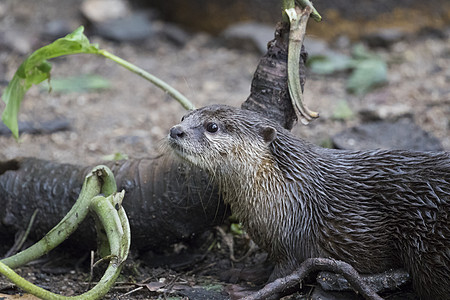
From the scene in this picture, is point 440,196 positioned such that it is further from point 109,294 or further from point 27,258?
point 27,258

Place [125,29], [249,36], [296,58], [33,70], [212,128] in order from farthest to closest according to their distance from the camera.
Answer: [125,29] → [249,36] → [33,70] → [296,58] → [212,128]

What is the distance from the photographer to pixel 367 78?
20.8 ft

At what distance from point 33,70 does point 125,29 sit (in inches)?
172

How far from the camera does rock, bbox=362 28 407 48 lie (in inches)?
283

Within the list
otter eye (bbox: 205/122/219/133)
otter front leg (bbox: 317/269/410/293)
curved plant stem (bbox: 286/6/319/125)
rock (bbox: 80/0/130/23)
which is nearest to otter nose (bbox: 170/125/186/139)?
otter eye (bbox: 205/122/219/133)

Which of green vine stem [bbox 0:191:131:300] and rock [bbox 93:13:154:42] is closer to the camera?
green vine stem [bbox 0:191:131:300]

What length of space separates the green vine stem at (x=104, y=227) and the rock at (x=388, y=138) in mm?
2036

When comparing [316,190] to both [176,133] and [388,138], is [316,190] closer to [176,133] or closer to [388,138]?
[176,133]

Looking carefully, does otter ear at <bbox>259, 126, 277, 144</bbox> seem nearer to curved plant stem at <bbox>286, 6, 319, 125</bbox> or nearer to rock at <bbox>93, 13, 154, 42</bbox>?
curved plant stem at <bbox>286, 6, 319, 125</bbox>

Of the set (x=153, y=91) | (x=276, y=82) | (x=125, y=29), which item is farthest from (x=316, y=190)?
(x=125, y=29)

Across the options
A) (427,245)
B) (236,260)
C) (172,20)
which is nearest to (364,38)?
(172,20)

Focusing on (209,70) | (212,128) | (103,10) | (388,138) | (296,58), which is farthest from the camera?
(103,10)

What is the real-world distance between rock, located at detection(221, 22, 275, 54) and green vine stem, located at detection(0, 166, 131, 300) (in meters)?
4.47

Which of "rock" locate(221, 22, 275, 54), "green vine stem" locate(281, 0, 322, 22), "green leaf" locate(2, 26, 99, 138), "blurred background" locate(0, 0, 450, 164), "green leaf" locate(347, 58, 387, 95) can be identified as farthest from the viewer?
"rock" locate(221, 22, 275, 54)
